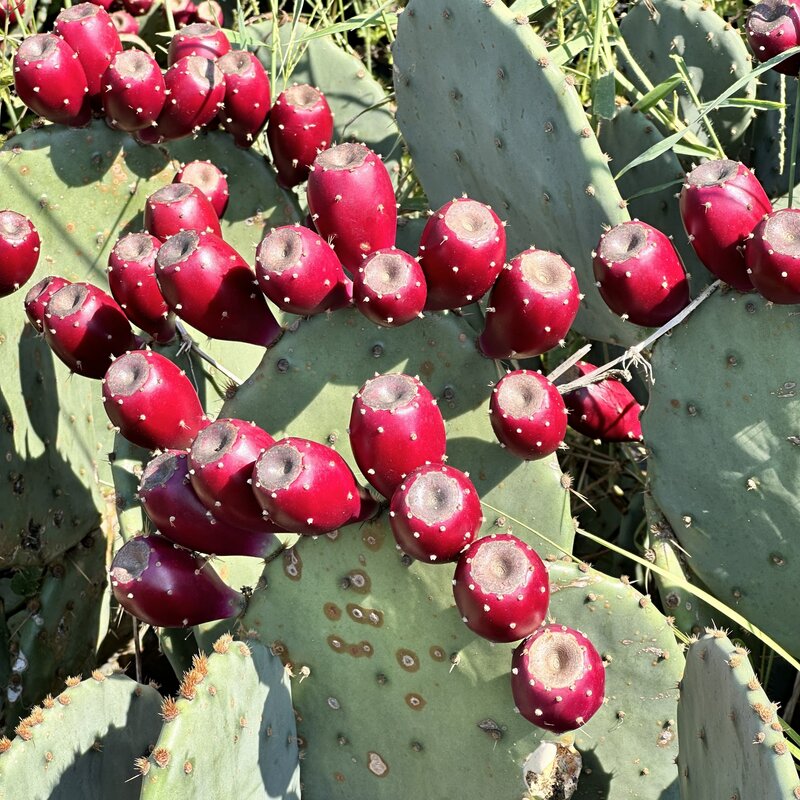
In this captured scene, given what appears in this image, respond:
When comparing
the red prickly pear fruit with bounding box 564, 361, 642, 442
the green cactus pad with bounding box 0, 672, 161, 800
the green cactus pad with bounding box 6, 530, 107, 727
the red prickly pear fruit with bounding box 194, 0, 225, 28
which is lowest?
the green cactus pad with bounding box 6, 530, 107, 727

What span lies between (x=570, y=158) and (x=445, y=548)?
0.68m

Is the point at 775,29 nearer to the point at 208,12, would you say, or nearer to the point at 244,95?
the point at 244,95

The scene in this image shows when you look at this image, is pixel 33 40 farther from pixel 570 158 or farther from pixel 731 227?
pixel 731 227

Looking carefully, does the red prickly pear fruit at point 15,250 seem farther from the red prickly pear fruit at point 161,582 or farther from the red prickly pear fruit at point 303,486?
the red prickly pear fruit at point 303,486

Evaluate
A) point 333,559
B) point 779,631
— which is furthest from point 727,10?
point 333,559

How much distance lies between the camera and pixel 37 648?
1972 millimetres

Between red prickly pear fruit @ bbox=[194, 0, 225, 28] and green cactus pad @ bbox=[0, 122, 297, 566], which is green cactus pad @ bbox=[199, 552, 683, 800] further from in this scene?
red prickly pear fruit @ bbox=[194, 0, 225, 28]

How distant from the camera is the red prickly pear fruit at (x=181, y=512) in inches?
49.7

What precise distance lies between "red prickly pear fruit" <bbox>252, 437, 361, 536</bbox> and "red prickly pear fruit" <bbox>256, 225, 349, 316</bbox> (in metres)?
0.24

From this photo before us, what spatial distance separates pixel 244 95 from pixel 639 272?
0.84 m

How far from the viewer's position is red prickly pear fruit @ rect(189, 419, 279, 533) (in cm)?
119

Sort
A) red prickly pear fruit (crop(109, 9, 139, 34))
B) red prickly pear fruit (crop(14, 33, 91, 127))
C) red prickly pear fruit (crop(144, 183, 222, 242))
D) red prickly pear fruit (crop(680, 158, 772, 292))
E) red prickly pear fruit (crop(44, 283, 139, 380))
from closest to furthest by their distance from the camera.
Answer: red prickly pear fruit (crop(680, 158, 772, 292)) < red prickly pear fruit (crop(44, 283, 139, 380)) < red prickly pear fruit (crop(144, 183, 222, 242)) < red prickly pear fruit (crop(14, 33, 91, 127)) < red prickly pear fruit (crop(109, 9, 139, 34))

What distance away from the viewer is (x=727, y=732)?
1149mm

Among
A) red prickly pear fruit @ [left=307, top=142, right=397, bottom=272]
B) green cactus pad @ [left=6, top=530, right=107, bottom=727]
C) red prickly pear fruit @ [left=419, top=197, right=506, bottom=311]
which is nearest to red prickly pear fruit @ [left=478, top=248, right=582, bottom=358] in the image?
red prickly pear fruit @ [left=419, top=197, right=506, bottom=311]
